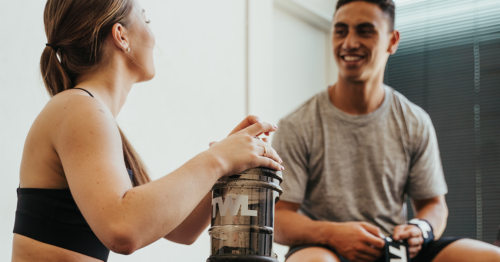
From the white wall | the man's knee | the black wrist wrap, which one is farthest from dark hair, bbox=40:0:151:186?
the black wrist wrap

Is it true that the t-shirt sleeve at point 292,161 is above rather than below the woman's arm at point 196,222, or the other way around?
above

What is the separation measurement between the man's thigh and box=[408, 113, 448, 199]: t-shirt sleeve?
277 millimetres

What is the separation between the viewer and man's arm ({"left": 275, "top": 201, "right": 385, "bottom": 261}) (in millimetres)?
Answer: 1541

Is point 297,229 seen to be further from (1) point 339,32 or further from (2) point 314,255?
(1) point 339,32

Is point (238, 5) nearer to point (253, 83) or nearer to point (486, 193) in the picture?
point (253, 83)

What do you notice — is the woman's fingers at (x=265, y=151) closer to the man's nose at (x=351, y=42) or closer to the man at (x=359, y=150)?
the man at (x=359, y=150)

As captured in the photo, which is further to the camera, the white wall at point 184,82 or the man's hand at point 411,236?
the white wall at point 184,82

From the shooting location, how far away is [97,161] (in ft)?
2.72

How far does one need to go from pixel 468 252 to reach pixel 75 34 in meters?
1.33

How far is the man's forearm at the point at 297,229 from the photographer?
1646mm

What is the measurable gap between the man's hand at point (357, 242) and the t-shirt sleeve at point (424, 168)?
0.43 metres

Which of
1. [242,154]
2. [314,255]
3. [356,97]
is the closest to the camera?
[242,154]

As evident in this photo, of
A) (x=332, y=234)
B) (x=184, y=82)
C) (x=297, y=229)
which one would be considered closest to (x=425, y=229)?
(x=332, y=234)

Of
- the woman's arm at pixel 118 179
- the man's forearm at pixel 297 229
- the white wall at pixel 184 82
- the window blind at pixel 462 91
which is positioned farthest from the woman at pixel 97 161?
the window blind at pixel 462 91
